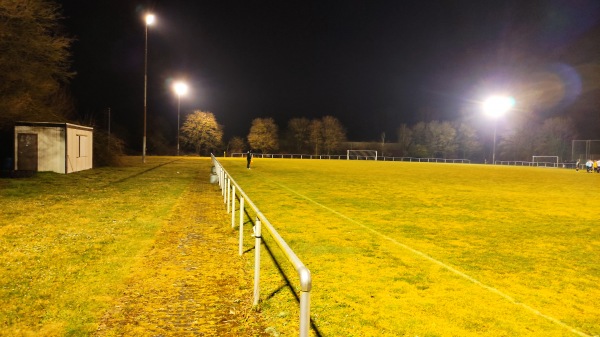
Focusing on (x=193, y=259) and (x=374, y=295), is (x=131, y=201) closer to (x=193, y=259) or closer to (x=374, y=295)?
(x=193, y=259)

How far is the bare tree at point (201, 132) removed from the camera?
8144cm

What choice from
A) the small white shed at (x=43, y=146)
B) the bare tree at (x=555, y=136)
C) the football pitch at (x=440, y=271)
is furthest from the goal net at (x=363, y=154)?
the football pitch at (x=440, y=271)

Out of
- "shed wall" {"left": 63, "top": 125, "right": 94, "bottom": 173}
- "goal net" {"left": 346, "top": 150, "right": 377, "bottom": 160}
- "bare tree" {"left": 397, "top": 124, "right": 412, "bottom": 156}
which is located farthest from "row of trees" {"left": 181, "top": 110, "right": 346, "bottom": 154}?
"shed wall" {"left": 63, "top": 125, "right": 94, "bottom": 173}

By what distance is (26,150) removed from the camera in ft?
71.6

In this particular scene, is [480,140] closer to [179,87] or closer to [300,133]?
[300,133]

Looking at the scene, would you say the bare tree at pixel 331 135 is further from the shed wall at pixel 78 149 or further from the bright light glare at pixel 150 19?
the shed wall at pixel 78 149

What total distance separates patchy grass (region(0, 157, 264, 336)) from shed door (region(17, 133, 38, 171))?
30.6 feet

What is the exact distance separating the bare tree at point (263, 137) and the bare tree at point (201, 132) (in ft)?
25.5

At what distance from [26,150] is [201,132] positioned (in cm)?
6036

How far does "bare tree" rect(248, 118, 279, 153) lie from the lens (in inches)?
3413

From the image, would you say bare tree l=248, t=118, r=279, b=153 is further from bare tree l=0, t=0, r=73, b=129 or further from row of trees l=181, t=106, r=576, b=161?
bare tree l=0, t=0, r=73, b=129

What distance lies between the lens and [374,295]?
16.9 ft

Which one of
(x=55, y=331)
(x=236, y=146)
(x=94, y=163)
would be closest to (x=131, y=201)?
(x=55, y=331)

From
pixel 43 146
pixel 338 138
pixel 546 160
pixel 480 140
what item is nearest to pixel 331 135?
pixel 338 138
